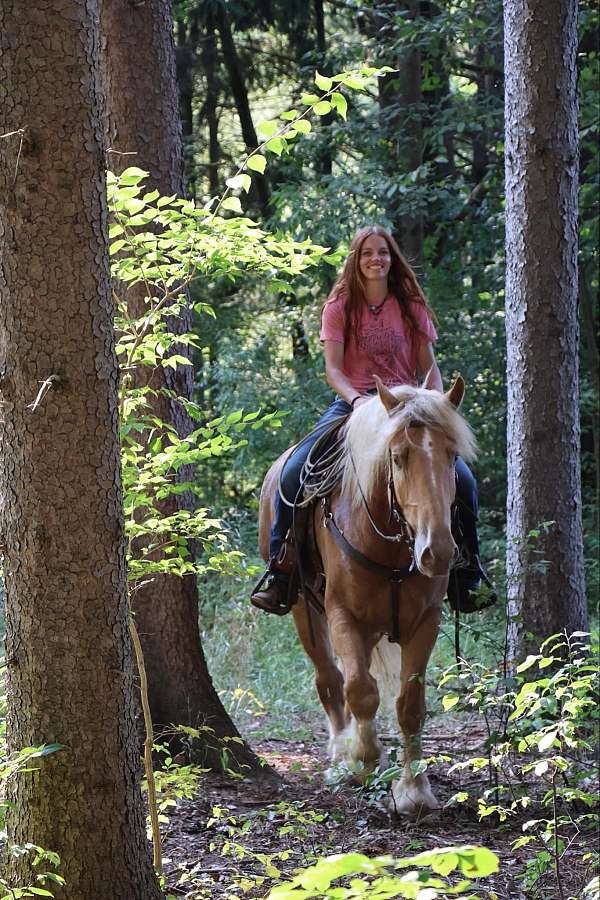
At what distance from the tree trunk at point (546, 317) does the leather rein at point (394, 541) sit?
56.1 inches

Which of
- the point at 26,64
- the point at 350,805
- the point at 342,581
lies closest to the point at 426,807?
the point at 350,805

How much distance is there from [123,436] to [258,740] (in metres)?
4.47

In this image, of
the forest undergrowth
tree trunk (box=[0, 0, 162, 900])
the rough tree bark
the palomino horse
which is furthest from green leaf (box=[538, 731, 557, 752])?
the rough tree bark

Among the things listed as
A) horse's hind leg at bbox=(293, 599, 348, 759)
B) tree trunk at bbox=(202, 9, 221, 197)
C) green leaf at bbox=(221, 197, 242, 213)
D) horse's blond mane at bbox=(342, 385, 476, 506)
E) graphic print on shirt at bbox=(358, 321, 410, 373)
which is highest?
tree trunk at bbox=(202, 9, 221, 197)

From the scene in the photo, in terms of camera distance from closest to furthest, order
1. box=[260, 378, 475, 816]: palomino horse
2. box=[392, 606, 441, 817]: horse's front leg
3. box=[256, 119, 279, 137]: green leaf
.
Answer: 1. box=[256, 119, 279, 137]: green leaf
2. box=[260, 378, 475, 816]: palomino horse
3. box=[392, 606, 441, 817]: horse's front leg

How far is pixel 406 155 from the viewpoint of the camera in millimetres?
14570

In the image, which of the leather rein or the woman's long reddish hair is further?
the woman's long reddish hair

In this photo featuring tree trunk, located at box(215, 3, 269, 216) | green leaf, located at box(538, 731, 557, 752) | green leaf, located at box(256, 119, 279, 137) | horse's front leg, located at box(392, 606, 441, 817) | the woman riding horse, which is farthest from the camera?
tree trunk, located at box(215, 3, 269, 216)

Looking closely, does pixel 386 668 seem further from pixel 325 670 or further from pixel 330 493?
pixel 330 493

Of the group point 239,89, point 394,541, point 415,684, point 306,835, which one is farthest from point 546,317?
point 239,89

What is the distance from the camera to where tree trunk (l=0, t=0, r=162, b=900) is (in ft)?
10.8

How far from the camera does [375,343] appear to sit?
6242 mm

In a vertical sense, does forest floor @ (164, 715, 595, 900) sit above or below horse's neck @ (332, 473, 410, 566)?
below

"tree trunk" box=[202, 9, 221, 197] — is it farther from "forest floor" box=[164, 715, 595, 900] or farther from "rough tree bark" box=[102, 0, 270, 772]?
"forest floor" box=[164, 715, 595, 900]
